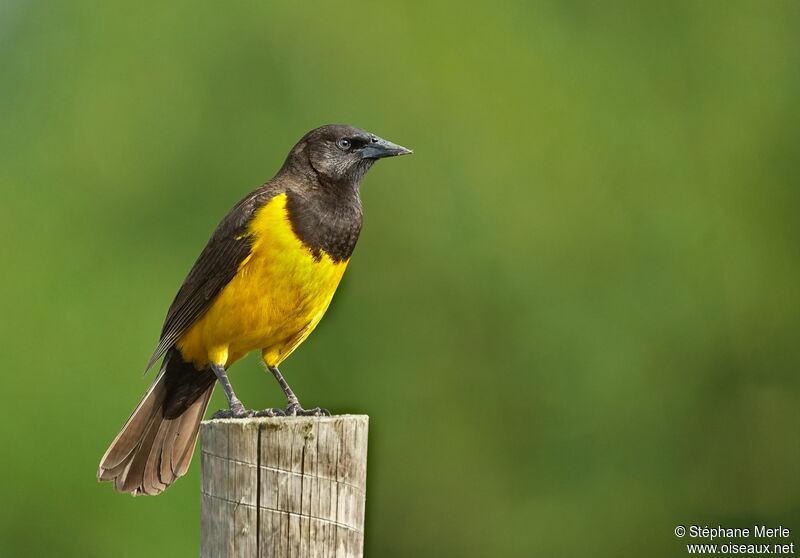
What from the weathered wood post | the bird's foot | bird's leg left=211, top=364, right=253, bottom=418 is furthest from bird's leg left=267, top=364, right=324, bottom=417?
the weathered wood post

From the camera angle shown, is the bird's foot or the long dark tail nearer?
the bird's foot

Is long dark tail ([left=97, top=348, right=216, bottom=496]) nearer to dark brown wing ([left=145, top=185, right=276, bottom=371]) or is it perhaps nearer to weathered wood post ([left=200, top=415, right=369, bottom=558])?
dark brown wing ([left=145, top=185, right=276, bottom=371])

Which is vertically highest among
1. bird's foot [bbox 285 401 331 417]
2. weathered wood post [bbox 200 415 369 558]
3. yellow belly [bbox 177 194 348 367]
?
yellow belly [bbox 177 194 348 367]

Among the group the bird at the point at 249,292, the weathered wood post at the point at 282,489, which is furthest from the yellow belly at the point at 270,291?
the weathered wood post at the point at 282,489

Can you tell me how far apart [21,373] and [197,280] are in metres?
4.52

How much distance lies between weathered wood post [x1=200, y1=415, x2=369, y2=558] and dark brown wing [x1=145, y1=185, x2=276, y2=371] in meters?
1.64

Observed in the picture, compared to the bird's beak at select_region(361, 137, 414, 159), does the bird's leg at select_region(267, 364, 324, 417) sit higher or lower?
lower

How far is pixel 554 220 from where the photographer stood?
10945 mm

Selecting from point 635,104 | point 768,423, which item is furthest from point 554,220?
point 768,423

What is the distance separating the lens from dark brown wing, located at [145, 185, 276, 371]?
567 cm

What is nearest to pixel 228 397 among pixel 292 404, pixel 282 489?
pixel 292 404

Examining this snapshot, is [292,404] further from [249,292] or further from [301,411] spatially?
[249,292]

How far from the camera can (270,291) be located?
5633mm

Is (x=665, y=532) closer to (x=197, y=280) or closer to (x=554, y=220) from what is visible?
(x=554, y=220)
